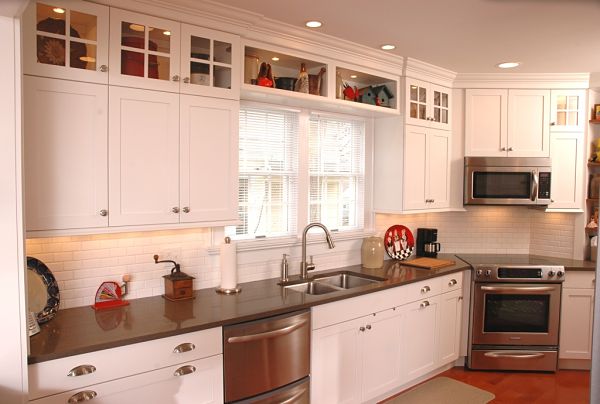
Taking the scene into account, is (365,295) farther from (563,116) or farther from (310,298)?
(563,116)

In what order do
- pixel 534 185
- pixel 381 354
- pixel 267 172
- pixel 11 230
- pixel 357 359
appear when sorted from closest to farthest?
pixel 11 230 → pixel 357 359 → pixel 381 354 → pixel 267 172 → pixel 534 185

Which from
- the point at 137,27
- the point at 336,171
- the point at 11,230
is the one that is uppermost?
the point at 137,27

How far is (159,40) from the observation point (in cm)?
246

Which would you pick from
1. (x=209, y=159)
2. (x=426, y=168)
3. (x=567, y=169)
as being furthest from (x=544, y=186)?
(x=209, y=159)

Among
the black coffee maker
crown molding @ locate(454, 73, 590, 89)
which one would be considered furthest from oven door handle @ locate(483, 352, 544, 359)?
crown molding @ locate(454, 73, 590, 89)

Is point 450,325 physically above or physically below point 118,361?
below

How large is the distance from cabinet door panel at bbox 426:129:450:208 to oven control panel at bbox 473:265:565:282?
26.9 inches

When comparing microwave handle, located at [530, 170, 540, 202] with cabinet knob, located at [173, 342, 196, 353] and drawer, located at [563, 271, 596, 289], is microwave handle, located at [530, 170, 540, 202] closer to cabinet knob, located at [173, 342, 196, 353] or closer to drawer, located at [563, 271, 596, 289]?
drawer, located at [563, 271, 596, 289]

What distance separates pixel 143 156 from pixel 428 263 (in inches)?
100

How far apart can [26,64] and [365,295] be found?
230 centimetres

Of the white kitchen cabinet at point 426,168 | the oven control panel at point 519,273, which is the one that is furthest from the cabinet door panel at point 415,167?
the oven control panel at point 519,273

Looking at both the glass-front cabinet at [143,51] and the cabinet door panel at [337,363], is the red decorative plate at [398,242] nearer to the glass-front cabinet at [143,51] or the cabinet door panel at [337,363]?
the cabinet door panel at [337,363]

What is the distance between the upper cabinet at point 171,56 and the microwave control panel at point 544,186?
296 cm

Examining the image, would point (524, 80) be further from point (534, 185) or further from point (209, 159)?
point (209, 159)
